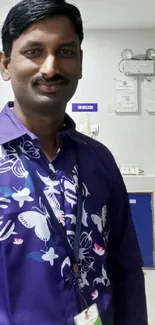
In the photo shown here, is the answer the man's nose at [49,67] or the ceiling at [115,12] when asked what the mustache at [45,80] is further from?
the ceiling at [115,12]

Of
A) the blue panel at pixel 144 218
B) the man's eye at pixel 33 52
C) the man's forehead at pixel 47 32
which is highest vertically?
the man's forehead at pixel 47 32

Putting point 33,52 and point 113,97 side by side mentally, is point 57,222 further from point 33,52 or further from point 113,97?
point 113,97

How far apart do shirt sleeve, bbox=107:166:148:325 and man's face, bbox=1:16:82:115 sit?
0.32m

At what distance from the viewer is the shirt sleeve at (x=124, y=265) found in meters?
1.01

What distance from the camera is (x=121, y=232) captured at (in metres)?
1.03

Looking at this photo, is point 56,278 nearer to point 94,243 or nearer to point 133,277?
point 94,243

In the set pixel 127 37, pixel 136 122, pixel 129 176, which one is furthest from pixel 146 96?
pixel 129 176

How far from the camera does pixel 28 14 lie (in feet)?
2.69

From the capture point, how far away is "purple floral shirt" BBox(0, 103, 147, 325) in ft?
2.50

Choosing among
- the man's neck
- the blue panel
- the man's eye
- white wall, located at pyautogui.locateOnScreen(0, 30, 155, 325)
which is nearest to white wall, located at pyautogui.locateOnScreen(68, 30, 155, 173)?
white wall, located at pyautogui.locateOnScreen(0, 30, 155, 325)

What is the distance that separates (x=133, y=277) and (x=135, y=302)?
0.07 meters

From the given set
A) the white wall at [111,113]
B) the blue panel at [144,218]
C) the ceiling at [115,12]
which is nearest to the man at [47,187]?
the ceiling at [115,12]

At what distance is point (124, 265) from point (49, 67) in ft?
2.00

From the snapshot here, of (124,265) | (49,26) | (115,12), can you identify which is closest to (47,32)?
(49,26)
